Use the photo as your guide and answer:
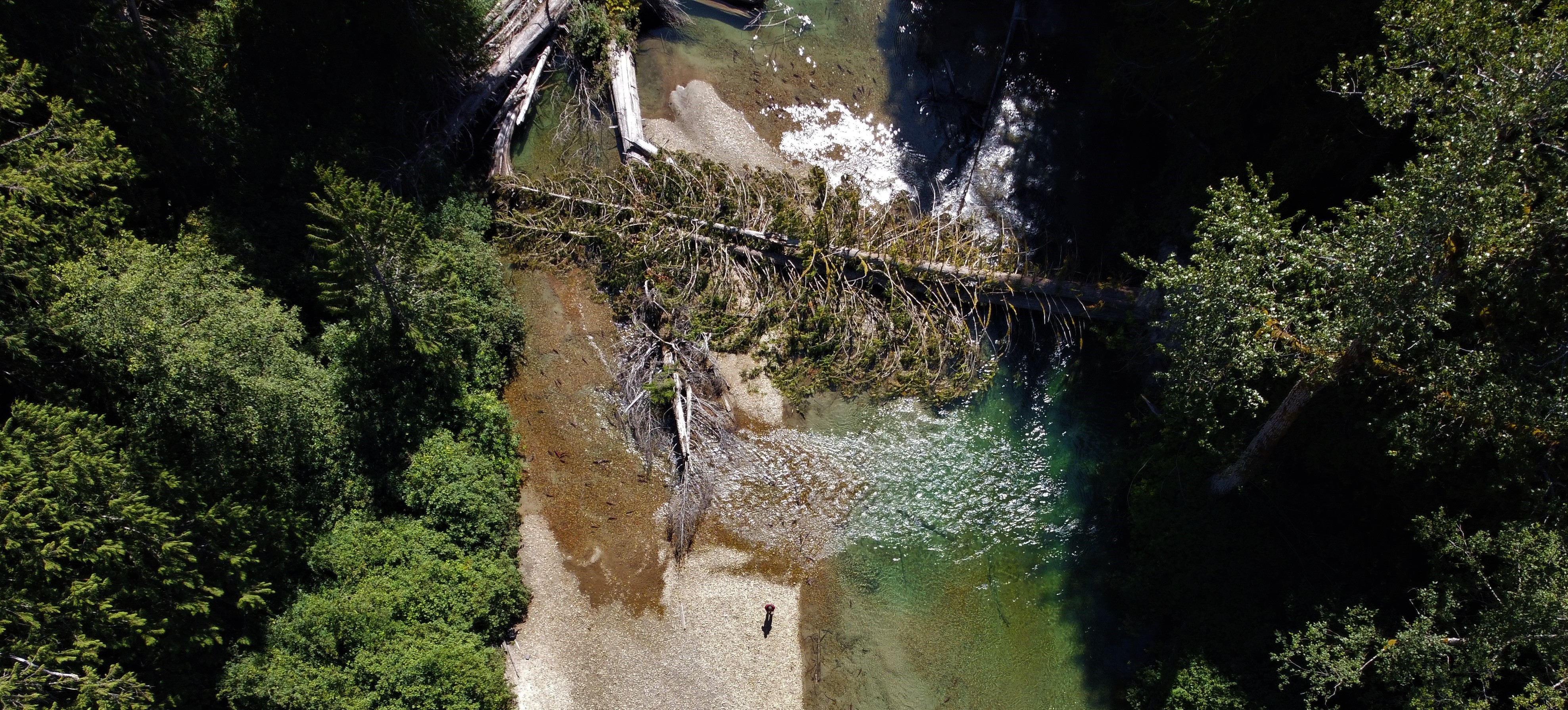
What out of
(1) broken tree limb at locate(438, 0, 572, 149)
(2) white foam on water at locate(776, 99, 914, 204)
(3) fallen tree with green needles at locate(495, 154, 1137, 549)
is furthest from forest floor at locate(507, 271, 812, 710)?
(2) white foam on water at locate(776, 99, 914, 204)

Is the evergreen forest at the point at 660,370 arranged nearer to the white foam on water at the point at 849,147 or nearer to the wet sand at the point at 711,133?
the white foam on water at the point at 849,147

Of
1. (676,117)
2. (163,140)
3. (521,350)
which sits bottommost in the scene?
(521,350)

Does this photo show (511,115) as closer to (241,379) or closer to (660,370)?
(660,370)

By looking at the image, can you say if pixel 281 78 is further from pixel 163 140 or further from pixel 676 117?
pixel 676 117

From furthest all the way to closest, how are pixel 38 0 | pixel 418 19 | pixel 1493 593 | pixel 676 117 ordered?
pixel 676 117 → pixel 418 19 → pixel 38 0 → pixel 1493 593

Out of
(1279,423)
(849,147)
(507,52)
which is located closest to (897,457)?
(849,147)

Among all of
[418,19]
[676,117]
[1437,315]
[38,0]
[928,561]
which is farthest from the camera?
[676,117]

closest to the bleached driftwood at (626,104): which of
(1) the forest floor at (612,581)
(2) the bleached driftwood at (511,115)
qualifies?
(2) the bleached driftwood at (511,115)

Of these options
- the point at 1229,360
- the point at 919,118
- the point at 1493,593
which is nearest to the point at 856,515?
the point at 1229,360
